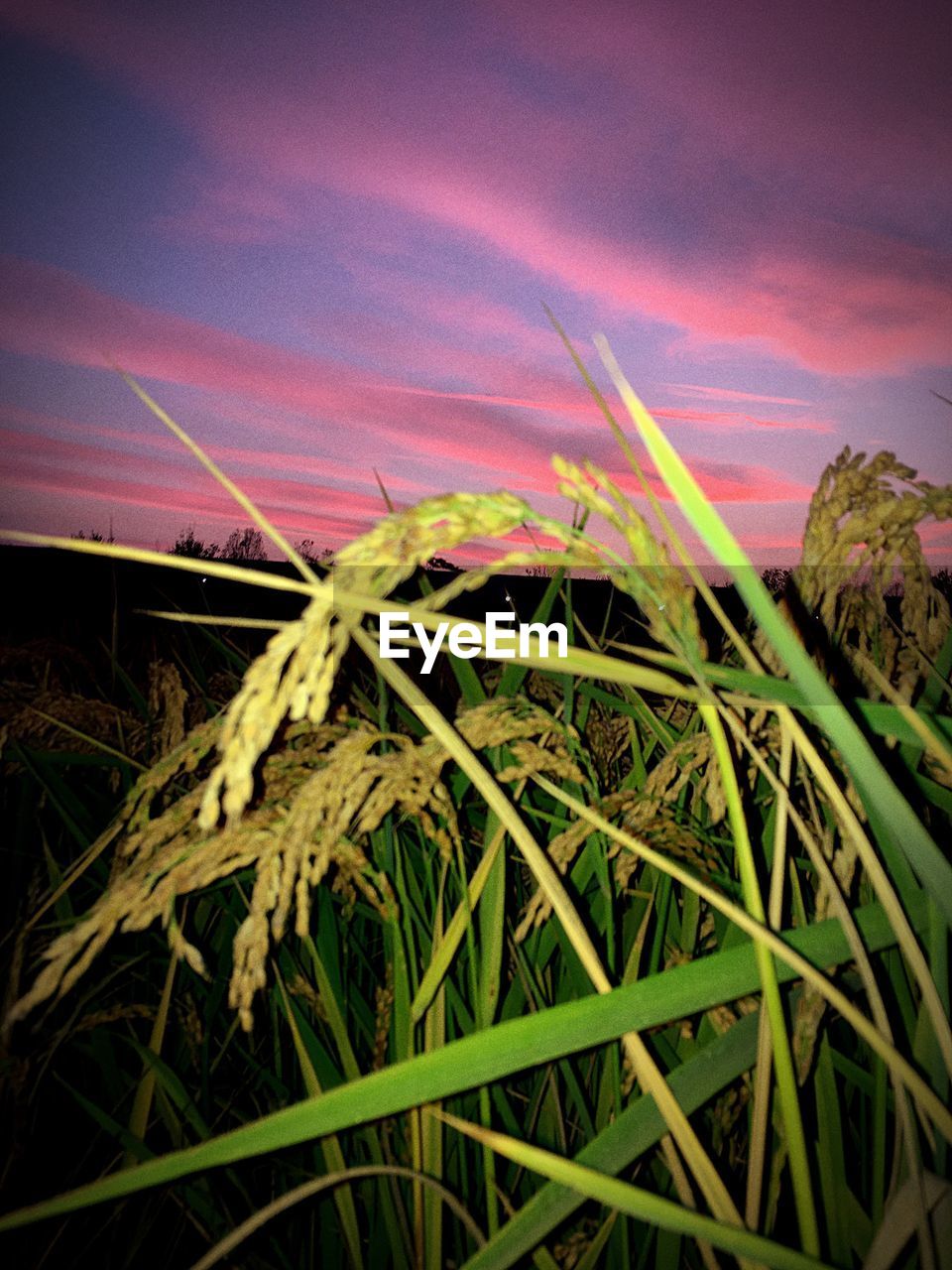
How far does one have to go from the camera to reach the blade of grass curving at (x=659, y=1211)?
583 millimetres

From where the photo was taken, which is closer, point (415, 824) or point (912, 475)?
point (912, 475)

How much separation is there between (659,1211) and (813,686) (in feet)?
1.38

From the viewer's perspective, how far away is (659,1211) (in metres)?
0.61

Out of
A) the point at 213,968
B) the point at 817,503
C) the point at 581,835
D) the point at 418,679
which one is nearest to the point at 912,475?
the point at 817,503

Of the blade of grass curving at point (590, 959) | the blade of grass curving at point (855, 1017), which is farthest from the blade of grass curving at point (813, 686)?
the blade of grass curving at point (590, 959)

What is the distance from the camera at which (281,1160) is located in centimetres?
142

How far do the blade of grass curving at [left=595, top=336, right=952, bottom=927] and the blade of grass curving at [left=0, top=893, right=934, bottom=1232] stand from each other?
0.45 ft

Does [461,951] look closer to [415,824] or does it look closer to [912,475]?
Result: [415,824]

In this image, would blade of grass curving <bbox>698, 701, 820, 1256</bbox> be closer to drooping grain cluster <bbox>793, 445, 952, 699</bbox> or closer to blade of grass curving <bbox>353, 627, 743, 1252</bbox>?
blade of grass curving <bbox>353, 627, 743, 1252</bbox>

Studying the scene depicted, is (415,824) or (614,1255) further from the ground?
(415,824)

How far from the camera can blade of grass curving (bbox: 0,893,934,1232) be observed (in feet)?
1.96

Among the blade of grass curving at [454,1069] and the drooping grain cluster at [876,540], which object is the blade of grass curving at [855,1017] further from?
the drooping grain cluster at [876,540]

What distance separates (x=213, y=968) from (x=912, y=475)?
1.68m

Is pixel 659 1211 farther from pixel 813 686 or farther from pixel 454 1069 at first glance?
pixel 813 686
